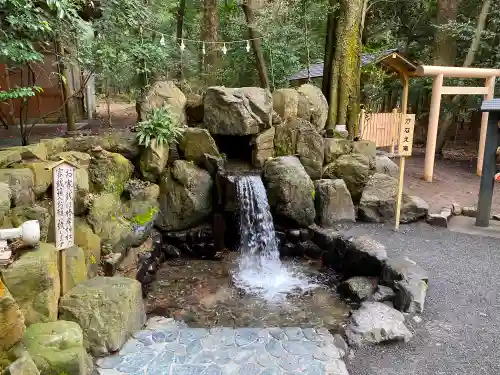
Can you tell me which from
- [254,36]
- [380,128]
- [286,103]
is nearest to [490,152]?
[286,103]

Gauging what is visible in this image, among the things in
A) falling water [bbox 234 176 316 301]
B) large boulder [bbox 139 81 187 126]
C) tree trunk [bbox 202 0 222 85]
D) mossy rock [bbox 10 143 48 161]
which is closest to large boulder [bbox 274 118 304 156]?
falling water [bbox 234 176 316 301]

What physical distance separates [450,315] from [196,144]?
592cm

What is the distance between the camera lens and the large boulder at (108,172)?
7020 millimetres

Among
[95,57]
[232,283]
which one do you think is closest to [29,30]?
[95,57]

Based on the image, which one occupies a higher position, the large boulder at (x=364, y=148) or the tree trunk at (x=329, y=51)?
the tree trunk at (x=329, y=51)

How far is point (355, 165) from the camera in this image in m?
9.17

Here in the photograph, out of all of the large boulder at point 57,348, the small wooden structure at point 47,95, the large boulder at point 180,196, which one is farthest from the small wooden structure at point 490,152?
the small wooden structure at point 47,95

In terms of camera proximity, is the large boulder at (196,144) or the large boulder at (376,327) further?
the large boulder at (196,144)

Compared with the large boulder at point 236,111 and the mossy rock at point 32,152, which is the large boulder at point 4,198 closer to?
the mossy rock at point 32,152

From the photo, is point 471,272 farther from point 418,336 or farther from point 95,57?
point 95,57

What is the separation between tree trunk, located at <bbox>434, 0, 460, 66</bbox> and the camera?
14.2m

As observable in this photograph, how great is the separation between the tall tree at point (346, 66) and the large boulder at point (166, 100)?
424cm

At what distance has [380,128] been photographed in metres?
13.6

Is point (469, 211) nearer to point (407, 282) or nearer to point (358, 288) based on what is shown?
point (358, 288)
